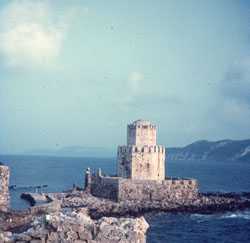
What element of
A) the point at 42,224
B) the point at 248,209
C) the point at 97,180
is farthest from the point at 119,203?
the point at 42,224

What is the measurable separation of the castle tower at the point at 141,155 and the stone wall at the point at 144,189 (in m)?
1.00

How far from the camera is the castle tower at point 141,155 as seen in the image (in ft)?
115

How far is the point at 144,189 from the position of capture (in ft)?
112

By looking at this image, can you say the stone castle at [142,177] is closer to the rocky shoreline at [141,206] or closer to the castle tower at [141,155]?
the castle tower at [141,155]

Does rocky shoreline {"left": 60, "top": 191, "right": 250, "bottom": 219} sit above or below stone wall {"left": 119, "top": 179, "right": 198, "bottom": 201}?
below

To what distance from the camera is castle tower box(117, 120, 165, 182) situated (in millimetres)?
34969

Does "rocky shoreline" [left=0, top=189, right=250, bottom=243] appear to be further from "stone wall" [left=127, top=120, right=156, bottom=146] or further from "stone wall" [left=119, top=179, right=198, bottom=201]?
"stone wall" [left=127, top=120, right=156, bottom=146]

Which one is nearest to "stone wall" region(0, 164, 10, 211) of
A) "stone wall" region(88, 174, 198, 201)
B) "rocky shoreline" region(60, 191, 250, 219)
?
"rocky shoreline" region(60, 191, 250, 219)

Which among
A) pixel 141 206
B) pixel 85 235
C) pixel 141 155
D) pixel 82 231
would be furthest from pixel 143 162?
pixel 85 235

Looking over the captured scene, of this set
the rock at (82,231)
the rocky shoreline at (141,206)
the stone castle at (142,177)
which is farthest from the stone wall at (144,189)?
the rock at (82,231)

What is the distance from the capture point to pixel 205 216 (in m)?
30.7

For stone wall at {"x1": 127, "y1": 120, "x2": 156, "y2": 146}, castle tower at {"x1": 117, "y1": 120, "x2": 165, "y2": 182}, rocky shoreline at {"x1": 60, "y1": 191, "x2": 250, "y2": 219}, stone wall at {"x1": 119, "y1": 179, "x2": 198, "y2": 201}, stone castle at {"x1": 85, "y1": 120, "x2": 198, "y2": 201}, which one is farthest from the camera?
stone wall at {"x1": 127, "y1": 120, "x2": 156, "y2": 146}

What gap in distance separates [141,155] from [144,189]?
3207 mm

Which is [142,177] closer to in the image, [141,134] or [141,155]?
[141,155]
